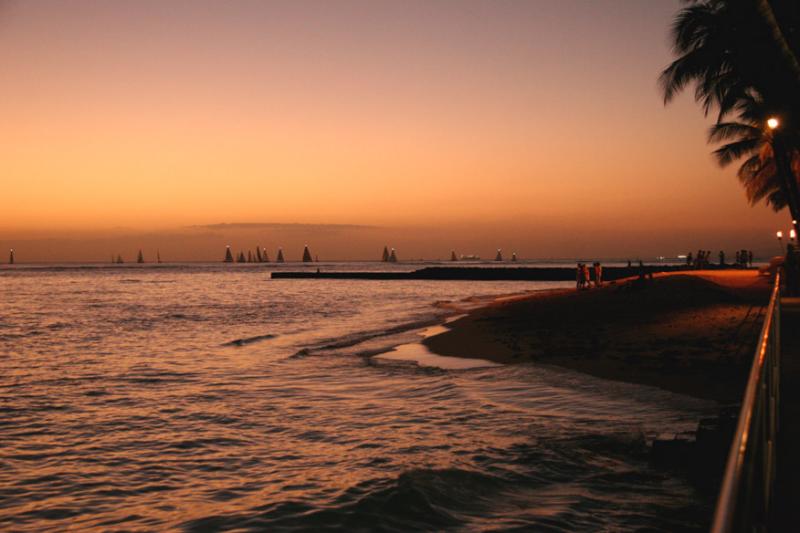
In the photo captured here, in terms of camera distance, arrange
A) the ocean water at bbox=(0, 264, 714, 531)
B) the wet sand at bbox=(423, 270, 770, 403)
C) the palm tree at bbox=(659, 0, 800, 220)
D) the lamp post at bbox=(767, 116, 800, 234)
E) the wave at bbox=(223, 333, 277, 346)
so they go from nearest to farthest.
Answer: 1. the ocean water at bbox=(0, 264, 714, 531)
2. the wet sand at bbox=(423, 270, 770, 403)
3. the palm tree at bbox=(659, 0, 800, 220)
4. the wave at bbox=(223, 333, 277, 346)
5. the lamp post at bbox=(767, 116, 800, 234)

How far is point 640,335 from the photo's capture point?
18.1 m

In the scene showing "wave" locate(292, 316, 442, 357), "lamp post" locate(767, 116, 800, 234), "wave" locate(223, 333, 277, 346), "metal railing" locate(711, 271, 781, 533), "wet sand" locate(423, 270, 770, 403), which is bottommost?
"wave" locate(223, 333, 277, 346)

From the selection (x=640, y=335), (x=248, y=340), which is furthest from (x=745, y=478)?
(x=248, y=340)

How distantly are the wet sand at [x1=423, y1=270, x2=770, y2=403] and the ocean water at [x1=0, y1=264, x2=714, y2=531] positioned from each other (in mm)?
1290

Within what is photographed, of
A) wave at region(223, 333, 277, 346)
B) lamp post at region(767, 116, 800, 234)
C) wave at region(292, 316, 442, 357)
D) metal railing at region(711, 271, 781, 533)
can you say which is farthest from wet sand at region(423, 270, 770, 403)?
metal railing at region(711, 271, 781, 533)

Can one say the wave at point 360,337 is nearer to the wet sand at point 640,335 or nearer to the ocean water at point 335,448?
the wet sand at point 640,335

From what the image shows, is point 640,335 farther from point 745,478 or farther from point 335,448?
point 745,478

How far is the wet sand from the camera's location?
13.2 metres

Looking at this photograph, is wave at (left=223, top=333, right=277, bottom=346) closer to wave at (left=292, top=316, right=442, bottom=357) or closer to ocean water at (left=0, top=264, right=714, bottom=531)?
wave at (left=292, top=316, right=442, bottom=357)

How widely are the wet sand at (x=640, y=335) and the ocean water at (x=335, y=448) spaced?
4.23ft

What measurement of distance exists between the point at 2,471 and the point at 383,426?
531 centimetres

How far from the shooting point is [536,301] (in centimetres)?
3177

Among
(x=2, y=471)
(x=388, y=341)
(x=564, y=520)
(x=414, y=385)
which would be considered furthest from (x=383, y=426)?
(x=388, y=341)

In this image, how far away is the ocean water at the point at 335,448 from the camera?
22.6 ft
